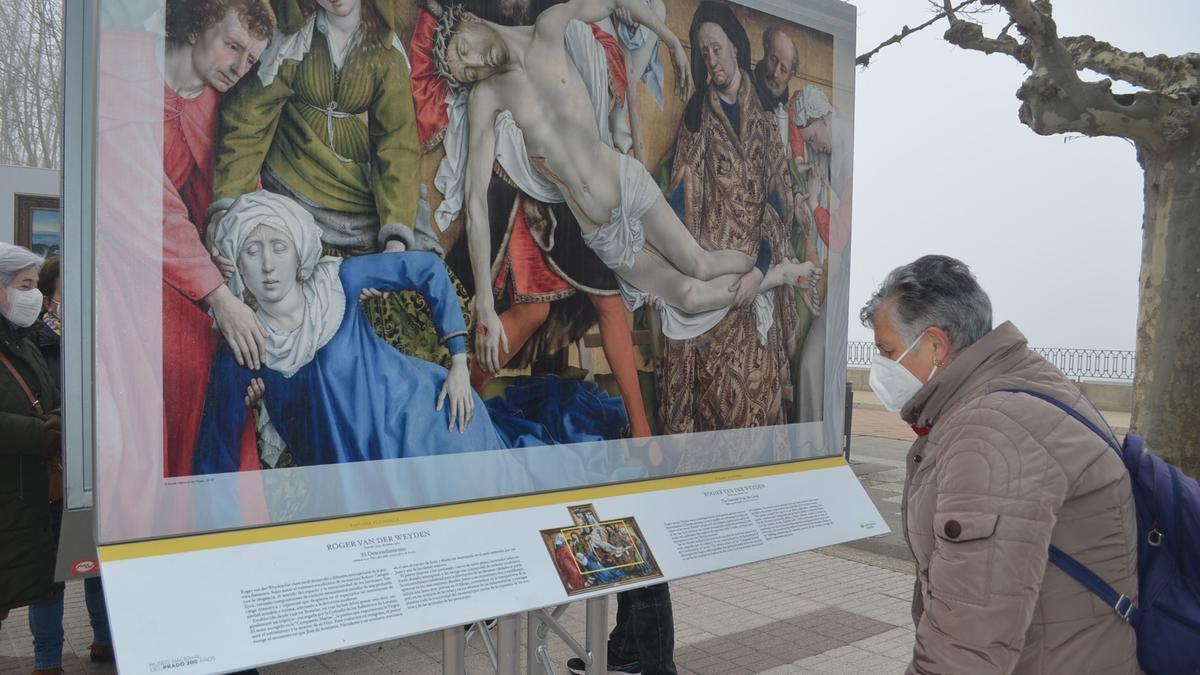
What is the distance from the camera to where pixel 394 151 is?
2.42m

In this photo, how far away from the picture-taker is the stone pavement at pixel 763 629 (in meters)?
4.53

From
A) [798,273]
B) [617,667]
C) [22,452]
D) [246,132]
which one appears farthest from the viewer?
[617,667]

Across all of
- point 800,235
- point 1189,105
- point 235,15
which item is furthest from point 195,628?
point 1189,105

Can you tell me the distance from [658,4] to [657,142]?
49 cm

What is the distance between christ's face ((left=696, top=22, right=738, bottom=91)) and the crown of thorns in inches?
43.3

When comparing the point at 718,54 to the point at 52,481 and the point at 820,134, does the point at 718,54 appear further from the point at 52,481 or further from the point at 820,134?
the point at 52,481

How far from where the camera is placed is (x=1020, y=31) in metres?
5.98

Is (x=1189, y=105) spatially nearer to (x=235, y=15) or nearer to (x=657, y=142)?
(x=657, y=142)

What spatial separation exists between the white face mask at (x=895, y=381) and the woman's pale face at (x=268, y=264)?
1460 mm

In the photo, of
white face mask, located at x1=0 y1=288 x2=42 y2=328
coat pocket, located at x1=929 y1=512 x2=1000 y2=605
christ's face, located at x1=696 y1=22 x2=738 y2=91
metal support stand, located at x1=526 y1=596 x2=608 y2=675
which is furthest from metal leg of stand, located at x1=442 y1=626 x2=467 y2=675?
christ's face, located at x1=696 y1=22 x2=738 y2=91

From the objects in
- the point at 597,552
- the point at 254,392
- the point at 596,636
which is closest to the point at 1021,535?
the point at 597,552

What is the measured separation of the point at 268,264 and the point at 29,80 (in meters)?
11.9

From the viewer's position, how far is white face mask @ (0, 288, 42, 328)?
10.7 ft

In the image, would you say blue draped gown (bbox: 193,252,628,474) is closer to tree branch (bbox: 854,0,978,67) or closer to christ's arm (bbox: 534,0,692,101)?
christ's arm (bbox: 534,0,692,101)
